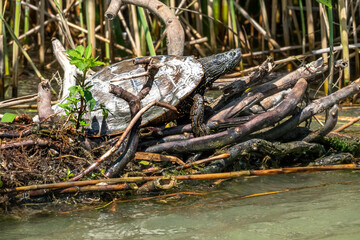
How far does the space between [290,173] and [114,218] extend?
1.38m

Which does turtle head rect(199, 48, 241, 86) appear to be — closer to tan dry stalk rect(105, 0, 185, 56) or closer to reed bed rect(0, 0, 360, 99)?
tan dry stalk rect(105, 0, 185, 56)

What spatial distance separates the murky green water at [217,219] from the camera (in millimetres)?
2510

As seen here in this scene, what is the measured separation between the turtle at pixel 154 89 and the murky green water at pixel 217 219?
65 centimetres

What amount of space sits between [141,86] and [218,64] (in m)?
0.74

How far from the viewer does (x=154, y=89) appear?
362cm

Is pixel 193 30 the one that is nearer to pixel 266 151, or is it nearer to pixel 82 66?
pixel 266 151

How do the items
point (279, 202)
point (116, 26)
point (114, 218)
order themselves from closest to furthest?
point (114, 218), point (279, 202), point (116, 26)

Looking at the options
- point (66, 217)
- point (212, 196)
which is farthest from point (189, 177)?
point (66, 217)

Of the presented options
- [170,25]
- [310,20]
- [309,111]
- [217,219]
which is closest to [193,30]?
[310,20]

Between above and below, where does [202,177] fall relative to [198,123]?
below

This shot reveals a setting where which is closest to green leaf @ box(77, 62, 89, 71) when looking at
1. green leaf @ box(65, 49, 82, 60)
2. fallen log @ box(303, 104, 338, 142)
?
green leaf @ box(65, 49, 82, 60)

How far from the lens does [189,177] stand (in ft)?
9.79

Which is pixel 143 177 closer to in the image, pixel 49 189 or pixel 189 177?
pixel 189 177

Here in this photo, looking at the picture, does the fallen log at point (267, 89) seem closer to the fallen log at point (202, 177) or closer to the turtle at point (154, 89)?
the turtle at point (154, 89)
